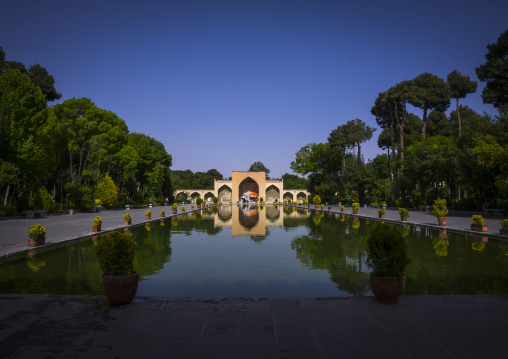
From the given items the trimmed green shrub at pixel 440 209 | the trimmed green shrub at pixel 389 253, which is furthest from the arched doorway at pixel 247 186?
the trimmed green shrub at pixel 389 253

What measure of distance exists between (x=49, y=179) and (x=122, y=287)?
102 ft

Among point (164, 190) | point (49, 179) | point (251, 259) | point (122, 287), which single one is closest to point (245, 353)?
point (122, 287)

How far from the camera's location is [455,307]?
180 inches

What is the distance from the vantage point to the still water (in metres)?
5.90

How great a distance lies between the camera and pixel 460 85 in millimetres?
35094

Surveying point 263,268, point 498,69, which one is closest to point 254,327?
point 263,268

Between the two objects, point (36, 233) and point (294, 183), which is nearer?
point (36, 233)

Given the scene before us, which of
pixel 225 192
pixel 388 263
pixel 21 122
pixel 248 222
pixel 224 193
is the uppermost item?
pixel 21 122

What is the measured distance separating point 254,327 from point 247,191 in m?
69.8

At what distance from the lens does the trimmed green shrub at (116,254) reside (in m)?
4.66

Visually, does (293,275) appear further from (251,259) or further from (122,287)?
(122,287)

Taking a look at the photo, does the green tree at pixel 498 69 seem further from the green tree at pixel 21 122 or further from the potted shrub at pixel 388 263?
the green tree at pixel 21 122

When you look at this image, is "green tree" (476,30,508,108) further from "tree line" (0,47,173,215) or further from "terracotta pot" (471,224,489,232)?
"tree line" (0,47,173,215)

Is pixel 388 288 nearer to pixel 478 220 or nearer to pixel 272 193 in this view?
pixel 478 220
